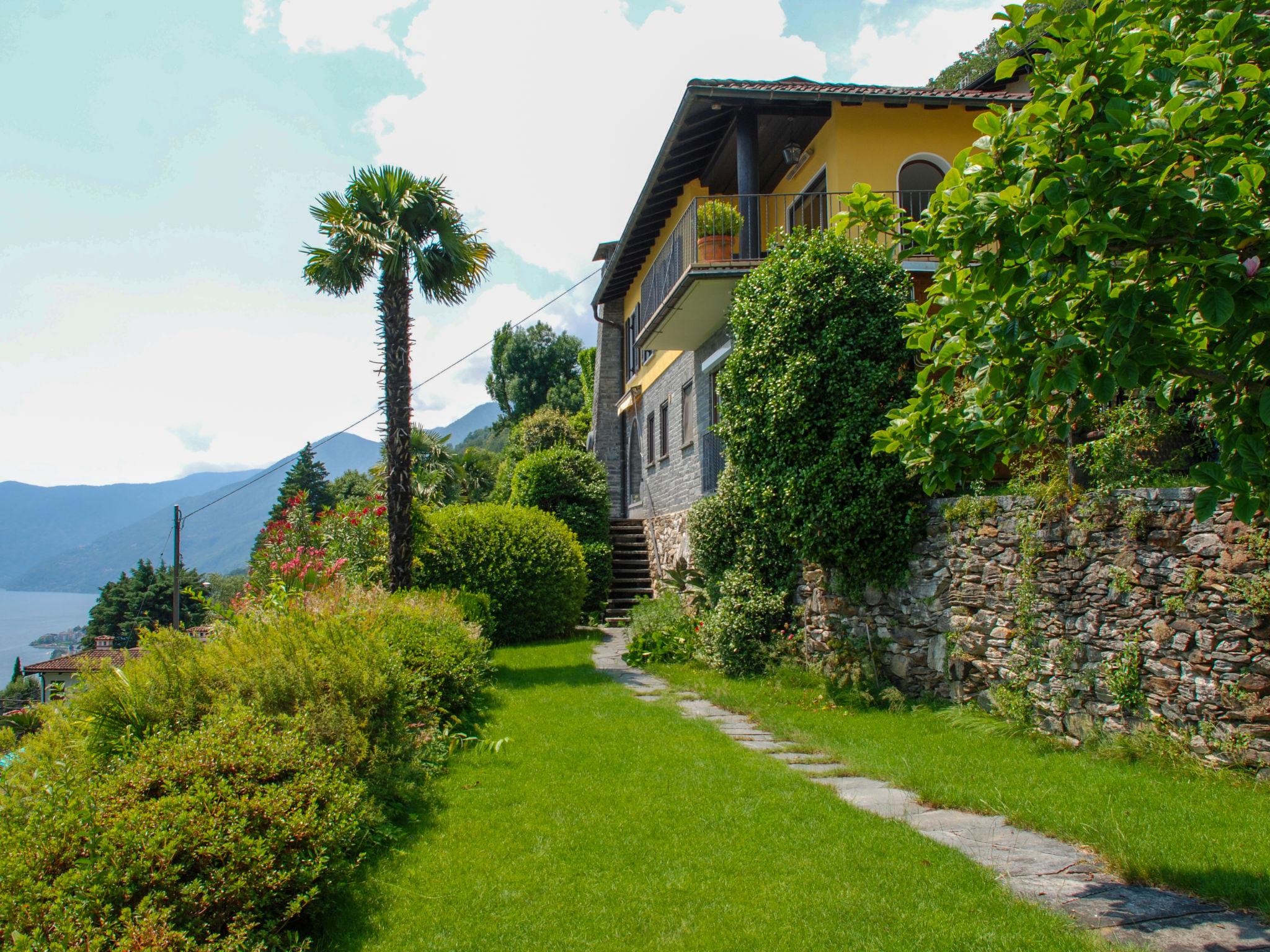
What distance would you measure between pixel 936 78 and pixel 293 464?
147 ft

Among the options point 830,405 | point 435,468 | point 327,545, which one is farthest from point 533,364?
point 830,405

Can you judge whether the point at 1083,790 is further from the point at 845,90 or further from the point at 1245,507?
the point at 845,90

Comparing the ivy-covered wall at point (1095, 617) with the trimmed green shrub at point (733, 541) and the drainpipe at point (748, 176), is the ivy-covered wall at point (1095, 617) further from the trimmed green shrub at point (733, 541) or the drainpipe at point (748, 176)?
the drainpipe at point (748, 176)

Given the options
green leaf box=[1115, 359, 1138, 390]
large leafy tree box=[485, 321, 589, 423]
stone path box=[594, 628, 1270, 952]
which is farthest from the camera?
large leafy tree box=[485, 321, 589, 423]

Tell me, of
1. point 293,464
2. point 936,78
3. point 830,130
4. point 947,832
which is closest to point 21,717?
point 947,832

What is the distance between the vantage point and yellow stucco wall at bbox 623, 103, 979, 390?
11.7 metres

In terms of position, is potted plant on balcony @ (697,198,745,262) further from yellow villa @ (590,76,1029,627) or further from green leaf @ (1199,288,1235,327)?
green leaf @ (1199,288,1235,327)

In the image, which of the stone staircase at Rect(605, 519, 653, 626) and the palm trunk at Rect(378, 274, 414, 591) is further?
the stone staircase at Rect(605, 519, 653, 626)

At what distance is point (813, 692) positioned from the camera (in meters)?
8.74

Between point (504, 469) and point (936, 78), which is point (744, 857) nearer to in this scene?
point (504, 469)

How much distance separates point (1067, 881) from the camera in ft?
13.1

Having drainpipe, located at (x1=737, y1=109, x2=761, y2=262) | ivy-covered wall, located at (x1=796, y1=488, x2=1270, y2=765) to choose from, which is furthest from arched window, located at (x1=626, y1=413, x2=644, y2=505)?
ivy-covered wall, located at (x1=796, y1=488, x2=1270, y2=765)

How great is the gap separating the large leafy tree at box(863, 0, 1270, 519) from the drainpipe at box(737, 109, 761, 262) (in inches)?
337

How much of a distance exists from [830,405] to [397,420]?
6.37 metres
